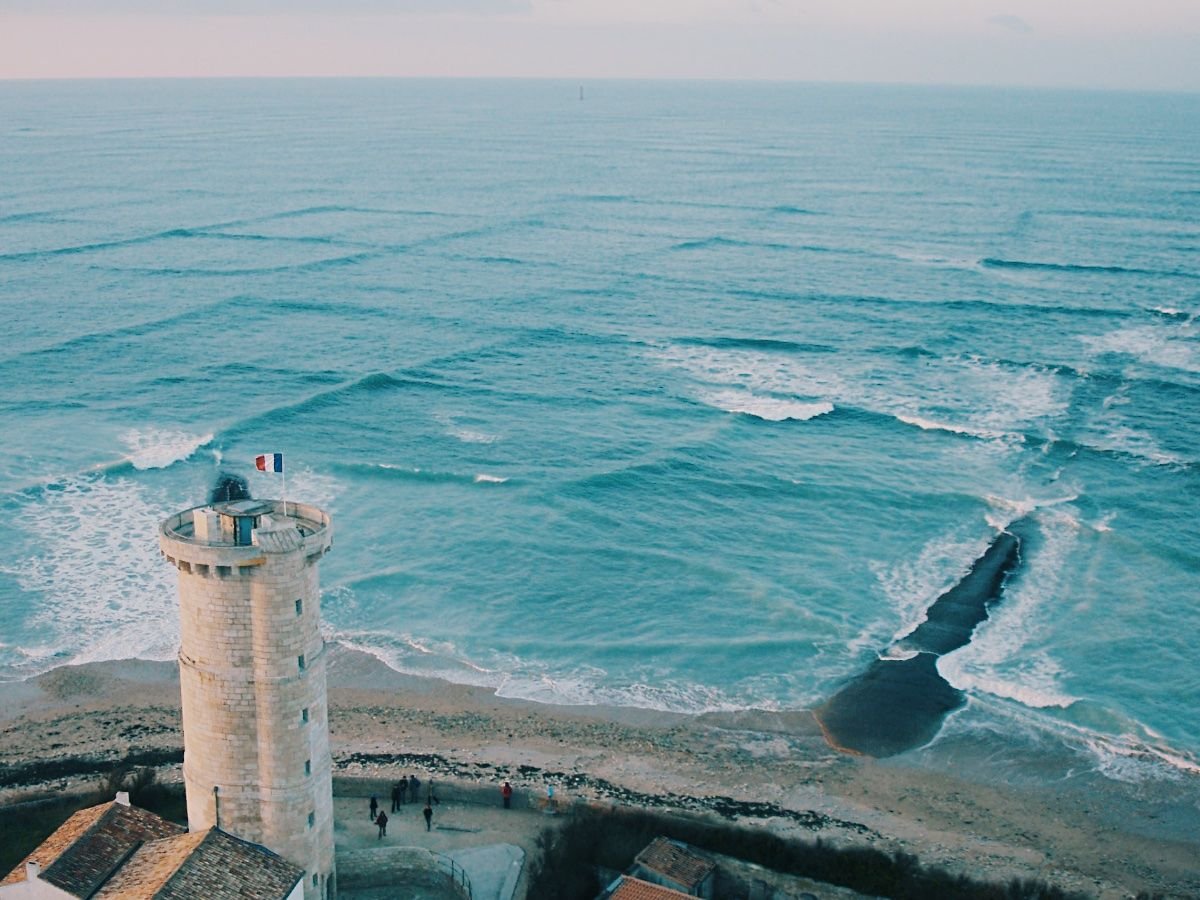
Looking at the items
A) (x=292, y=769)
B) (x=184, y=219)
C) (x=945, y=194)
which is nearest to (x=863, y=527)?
(x=292, y=769)

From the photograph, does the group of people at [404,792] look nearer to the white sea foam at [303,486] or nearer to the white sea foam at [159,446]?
the white sea foam at [303,486]

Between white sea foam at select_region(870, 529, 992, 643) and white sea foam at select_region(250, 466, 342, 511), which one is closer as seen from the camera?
white sea foam at select_region(870, 529, 992, 643)

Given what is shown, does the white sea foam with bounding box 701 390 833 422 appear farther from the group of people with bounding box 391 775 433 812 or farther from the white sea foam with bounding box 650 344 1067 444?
the group of people with bounding box 391 775 433 812

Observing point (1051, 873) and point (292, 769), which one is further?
point (1051, 873)

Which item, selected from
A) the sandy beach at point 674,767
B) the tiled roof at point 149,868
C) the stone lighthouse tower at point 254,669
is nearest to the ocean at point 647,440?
the sandy beach at point 674,767

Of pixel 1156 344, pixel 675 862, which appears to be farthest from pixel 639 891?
pixel 1156 344

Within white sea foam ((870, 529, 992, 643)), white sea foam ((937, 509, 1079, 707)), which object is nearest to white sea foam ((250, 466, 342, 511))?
white sea foam ((870, 529, 992, 643))

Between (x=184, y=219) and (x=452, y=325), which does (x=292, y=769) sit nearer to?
(x=452, y=325)
